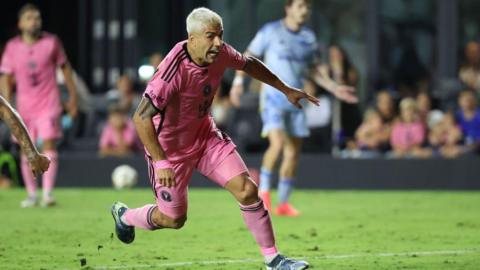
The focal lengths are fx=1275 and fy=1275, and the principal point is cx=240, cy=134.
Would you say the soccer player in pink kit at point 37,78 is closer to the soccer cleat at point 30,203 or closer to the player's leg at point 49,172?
the player's leg at point 49,172

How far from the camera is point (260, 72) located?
29.9 ft

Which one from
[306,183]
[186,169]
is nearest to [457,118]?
[306,183]

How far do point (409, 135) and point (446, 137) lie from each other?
0.54 m

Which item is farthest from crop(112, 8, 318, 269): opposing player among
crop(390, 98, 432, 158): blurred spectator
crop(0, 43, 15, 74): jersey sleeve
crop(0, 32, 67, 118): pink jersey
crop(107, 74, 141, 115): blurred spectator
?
crop(107, 74, 141, 115): blurred spectator

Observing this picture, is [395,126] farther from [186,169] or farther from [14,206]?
[186,169]

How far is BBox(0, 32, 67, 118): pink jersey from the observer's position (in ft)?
48.9

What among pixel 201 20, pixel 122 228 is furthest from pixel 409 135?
pixel 201 20

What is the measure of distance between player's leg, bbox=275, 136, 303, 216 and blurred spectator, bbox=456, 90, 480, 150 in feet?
16.7

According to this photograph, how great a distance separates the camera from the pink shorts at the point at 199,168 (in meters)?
8.86

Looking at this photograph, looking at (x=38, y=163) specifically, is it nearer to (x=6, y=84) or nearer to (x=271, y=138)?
(x=271, y=138)

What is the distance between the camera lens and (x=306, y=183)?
19188 mm

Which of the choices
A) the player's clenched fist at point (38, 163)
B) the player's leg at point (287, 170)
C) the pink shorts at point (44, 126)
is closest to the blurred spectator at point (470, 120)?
the player's leg at point (287, 170)

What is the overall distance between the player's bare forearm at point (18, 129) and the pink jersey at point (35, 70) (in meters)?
6.87

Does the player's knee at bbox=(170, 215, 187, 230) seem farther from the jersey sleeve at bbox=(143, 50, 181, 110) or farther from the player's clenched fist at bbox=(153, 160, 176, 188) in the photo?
the jersey sleeve at bbox=(143, 50, 181, 110)
